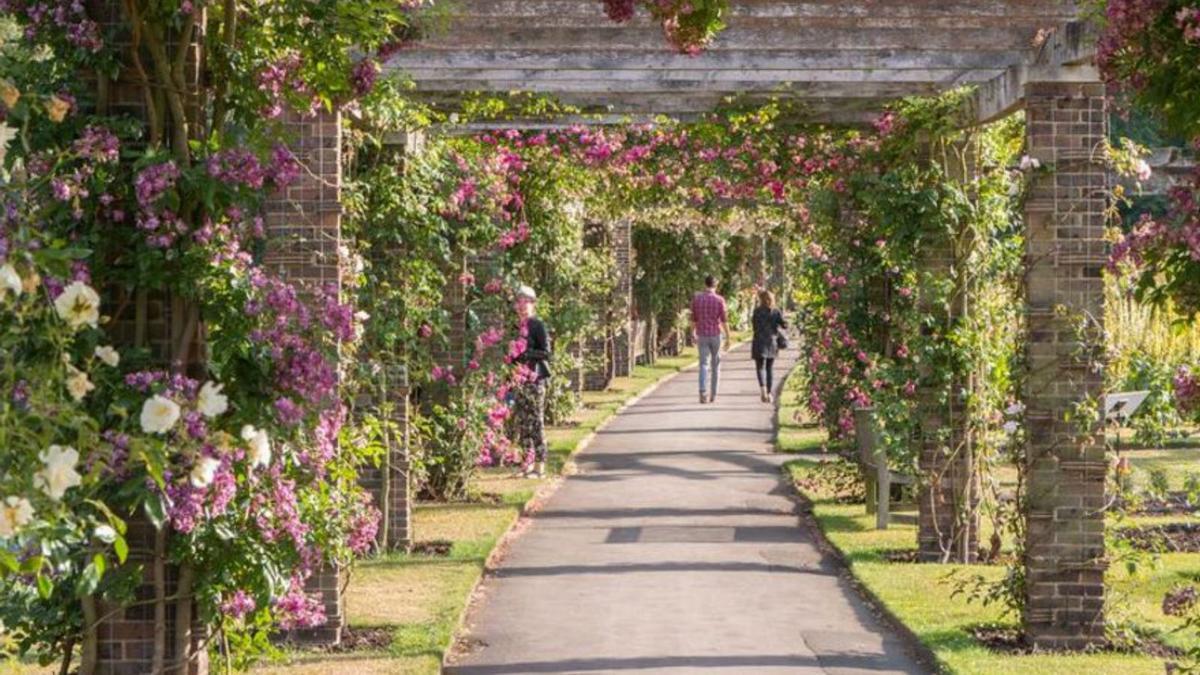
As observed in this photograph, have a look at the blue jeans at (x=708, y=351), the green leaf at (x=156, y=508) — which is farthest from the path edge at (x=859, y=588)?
the blue jeans at (x=708, y=351)

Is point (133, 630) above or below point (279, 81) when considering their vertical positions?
below

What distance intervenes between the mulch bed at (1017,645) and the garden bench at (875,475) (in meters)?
3.43

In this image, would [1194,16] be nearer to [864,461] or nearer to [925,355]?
[925,355]

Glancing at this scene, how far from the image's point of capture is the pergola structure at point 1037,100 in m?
10.0

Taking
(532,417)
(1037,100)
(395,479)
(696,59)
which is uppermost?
(696,59)

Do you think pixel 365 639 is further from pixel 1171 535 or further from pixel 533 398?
pixel 533 398

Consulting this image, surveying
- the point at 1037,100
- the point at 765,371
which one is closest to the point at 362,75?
the point at 1037,100

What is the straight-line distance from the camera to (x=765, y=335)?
28297 millimetres

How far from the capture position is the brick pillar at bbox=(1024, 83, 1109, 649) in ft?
32.8

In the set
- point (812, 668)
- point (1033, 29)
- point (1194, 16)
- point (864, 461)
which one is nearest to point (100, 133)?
point (1194, 16)

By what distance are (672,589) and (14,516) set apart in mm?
8399

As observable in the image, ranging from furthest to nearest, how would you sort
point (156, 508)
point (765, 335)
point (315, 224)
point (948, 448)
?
point (765, 335) < point (948, 448) < point (315, 224) < point (156, 508)

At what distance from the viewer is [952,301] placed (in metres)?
13.1

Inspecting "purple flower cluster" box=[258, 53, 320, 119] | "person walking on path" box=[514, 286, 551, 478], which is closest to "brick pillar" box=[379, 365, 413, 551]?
"person walking on path" box=[514, 286, 551, 478]
